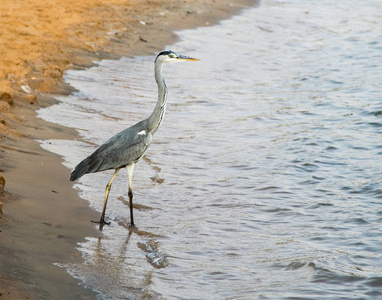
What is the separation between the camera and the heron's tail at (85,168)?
611 centimetres

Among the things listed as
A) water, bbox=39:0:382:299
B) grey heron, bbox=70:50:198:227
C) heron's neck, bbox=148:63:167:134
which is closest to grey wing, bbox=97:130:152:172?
grey heron, bbox=70:50:198:227

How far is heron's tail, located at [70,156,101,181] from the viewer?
6113mm

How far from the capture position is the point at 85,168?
6191 millimetres

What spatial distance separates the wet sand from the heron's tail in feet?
1.12

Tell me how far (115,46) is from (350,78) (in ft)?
18.3

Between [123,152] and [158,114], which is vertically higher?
[158,114]

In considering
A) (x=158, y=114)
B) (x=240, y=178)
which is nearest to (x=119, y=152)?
(x=158, y=114)

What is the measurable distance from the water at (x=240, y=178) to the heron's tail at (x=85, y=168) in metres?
0.48

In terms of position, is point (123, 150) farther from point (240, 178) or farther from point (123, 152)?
point (240, 178)

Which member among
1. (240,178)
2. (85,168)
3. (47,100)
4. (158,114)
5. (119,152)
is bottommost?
(240,178)

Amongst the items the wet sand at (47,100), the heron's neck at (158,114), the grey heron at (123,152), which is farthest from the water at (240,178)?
the heron's neck at (158,114)

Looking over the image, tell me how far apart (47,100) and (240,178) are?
11.7 ft

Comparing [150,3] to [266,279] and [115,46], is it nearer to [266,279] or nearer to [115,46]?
[115,46]

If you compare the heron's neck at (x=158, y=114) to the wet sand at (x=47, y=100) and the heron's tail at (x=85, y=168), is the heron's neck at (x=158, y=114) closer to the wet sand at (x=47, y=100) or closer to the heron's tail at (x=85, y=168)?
the heron's tail at (x=85, y=168)
